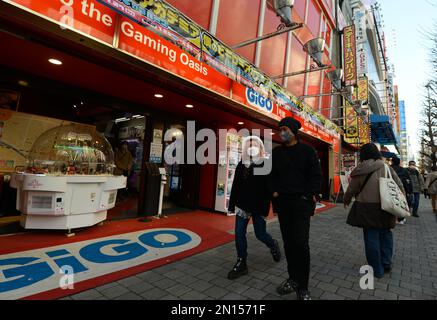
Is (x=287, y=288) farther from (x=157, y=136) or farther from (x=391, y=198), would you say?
(x=157, y=136)

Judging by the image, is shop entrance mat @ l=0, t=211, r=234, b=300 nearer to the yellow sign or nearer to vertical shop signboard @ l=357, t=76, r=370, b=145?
vertical shop signboard @ l=357, t=76, r=370, b=145

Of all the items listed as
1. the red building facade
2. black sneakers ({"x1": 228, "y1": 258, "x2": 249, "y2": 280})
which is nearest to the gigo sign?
the red building facade

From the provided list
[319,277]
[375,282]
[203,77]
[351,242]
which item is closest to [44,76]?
[203,77]

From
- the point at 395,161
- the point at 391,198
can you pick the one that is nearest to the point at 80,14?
the point at 391,198

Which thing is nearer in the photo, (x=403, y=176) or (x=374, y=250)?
(x=374, y=250)

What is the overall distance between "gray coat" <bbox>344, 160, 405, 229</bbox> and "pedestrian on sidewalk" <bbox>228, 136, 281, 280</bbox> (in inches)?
47.4

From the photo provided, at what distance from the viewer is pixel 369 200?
2955 mm

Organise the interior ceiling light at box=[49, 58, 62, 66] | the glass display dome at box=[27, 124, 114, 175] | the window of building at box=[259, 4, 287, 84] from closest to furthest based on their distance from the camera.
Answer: the interior ceiling light at box=[49, 58, 62, 66] → the glass display dome at box=[27, 124, 114, 175] → the window of building at box=[259, 4, 287, 84]

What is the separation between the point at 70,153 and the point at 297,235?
440 cm

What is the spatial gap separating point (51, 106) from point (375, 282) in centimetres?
701

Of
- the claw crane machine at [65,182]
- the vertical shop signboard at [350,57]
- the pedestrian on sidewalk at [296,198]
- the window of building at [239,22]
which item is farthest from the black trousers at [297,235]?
the vertical shop signboard at [350,57]

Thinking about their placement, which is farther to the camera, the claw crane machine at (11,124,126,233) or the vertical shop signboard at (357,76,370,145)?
the vertical shop signboard at (357,76,370,145)

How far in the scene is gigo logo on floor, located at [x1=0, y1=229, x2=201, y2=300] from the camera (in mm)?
2428

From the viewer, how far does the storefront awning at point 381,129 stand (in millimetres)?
14180
